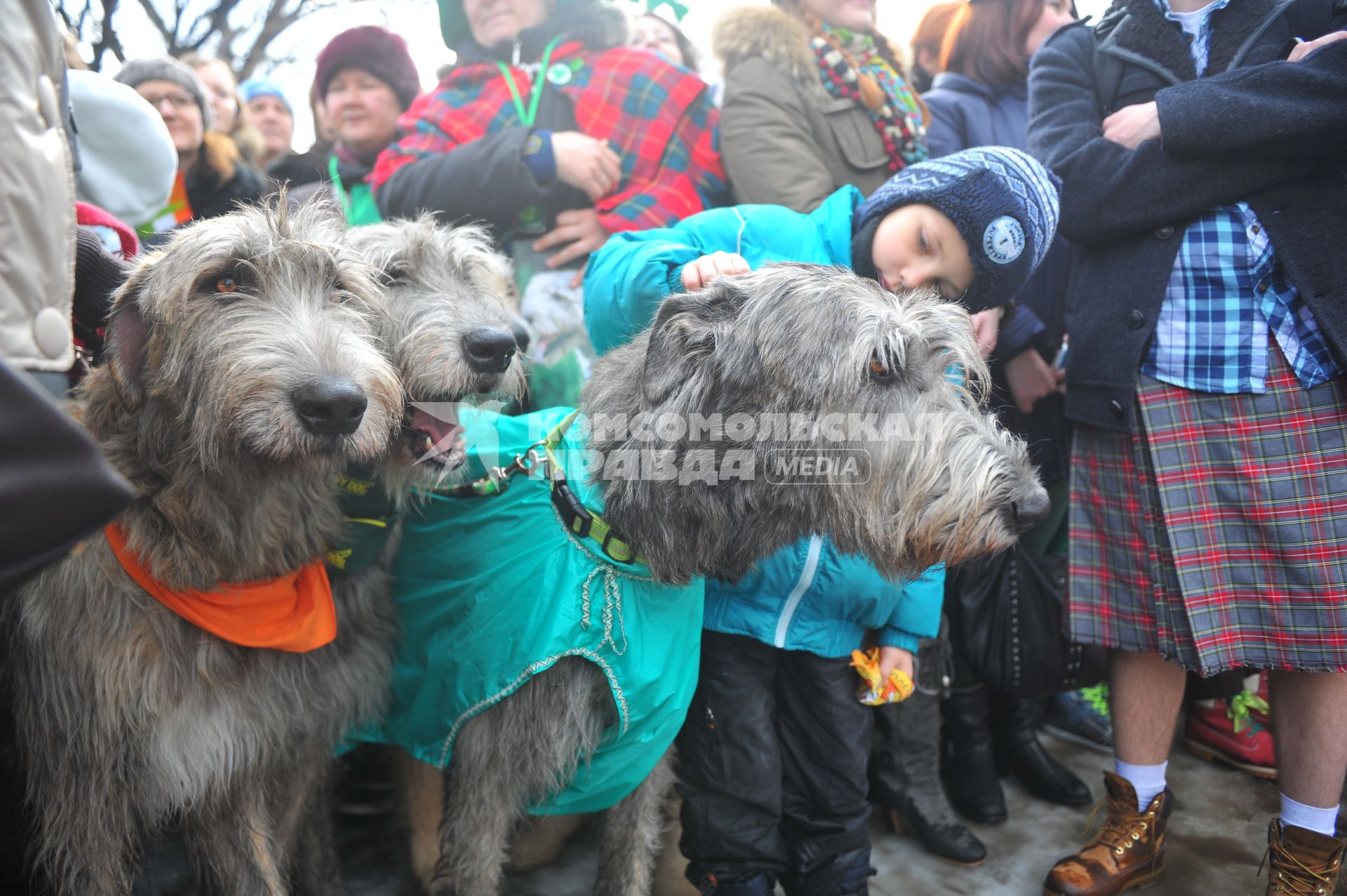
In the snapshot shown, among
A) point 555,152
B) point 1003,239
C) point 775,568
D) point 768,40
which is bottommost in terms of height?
point 775,568

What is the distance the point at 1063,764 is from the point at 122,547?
3.92 m

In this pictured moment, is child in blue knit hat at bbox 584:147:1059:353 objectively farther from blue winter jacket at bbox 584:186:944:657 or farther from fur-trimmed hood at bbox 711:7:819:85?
fur-trimmed hood at bbox 711:7:819:85

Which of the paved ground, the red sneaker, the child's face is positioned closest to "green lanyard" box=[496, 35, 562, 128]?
the child's face

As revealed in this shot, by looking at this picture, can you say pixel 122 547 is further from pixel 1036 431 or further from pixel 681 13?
pixel 681 13

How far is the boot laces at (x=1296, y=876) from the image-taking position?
2.78 metres

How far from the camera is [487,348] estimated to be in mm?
2498

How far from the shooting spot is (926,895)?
3.11 meters

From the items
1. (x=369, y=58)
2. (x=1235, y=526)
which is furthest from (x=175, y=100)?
(x=1235, y=526)

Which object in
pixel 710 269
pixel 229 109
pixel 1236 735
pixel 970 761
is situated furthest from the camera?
pixel 229 109

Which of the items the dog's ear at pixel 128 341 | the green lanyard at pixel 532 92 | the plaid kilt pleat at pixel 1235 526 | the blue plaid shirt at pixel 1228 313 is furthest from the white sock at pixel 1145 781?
the green lanyard at pixel 532 92

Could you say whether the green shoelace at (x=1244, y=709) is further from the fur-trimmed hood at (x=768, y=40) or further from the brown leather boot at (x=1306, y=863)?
the fur-trimmed hood at (x=768, y=40)

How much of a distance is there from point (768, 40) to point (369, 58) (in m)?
2.12

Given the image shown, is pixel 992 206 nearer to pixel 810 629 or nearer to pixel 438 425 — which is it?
pixel 810 629

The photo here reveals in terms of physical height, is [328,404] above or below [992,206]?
below
